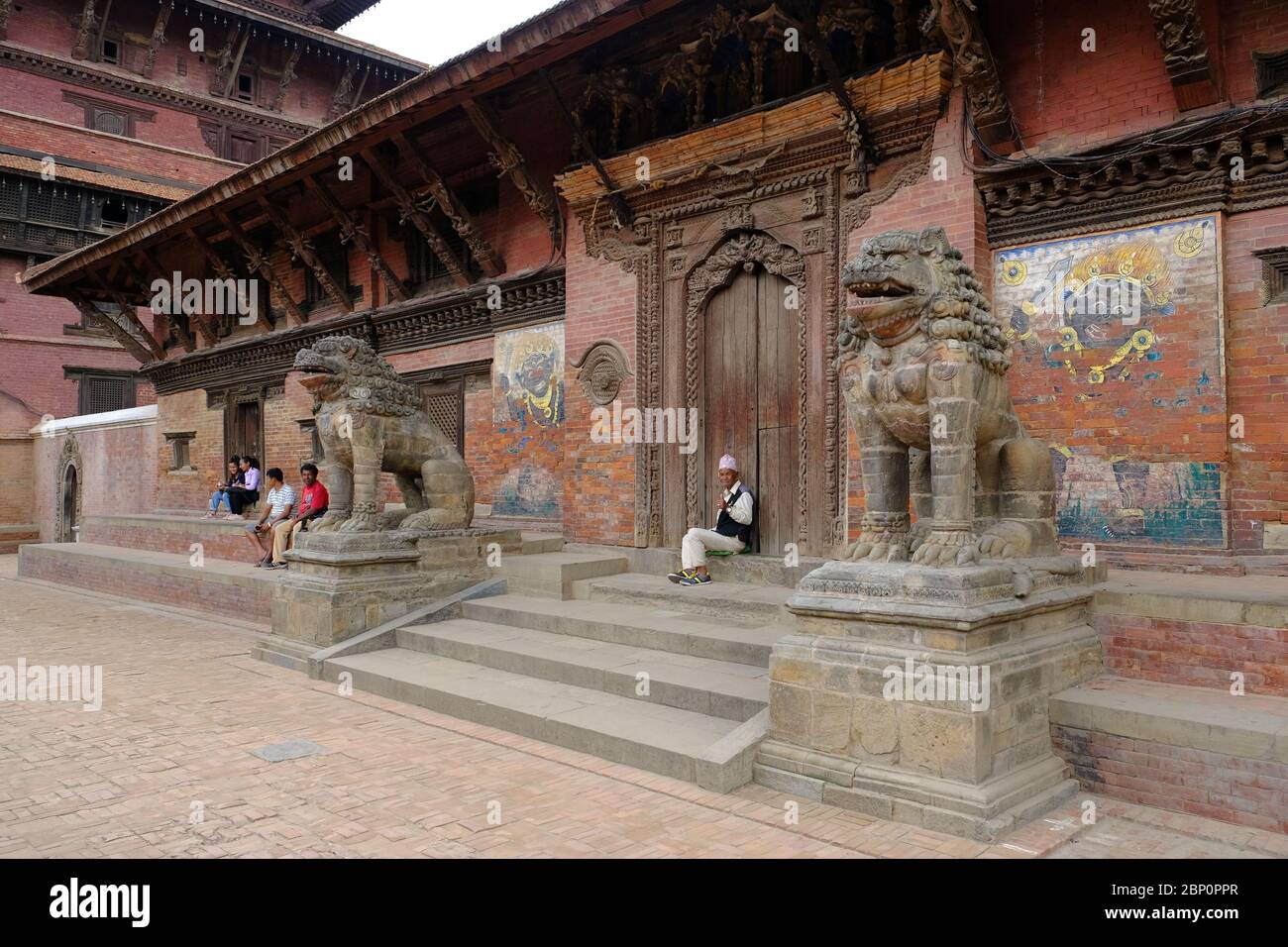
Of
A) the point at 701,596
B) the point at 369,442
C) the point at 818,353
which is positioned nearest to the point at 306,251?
the point at 369,442

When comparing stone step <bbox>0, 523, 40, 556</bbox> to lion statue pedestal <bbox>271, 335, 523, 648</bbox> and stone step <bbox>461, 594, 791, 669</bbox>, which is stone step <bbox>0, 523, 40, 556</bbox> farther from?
stone step <bbox>461, 594, 791, 669</bbox>

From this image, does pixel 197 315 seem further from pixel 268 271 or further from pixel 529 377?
pixel 529 377

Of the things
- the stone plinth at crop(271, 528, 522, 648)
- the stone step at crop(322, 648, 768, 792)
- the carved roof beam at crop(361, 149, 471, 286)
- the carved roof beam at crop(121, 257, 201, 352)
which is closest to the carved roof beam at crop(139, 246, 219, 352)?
the carved roof beam at crop(121, 257, 201, 352)

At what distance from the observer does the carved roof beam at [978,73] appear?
22.5 feet

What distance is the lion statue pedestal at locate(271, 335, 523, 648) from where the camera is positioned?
834 cm

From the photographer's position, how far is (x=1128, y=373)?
693 cm

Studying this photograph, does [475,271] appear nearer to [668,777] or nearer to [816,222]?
[816,222]

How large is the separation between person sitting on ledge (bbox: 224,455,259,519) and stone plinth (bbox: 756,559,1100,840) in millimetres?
12341

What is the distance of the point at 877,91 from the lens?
312 inches

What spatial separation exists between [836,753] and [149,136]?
1092 inches

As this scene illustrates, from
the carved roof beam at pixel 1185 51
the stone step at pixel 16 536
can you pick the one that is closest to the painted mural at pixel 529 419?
the carved roof beam at pixel 1185 51

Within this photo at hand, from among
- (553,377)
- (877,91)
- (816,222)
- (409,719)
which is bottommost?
(409,719)

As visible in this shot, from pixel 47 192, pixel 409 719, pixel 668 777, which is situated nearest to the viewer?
pixel 668 777

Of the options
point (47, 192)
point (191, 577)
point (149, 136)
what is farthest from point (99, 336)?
point (191, 577)
